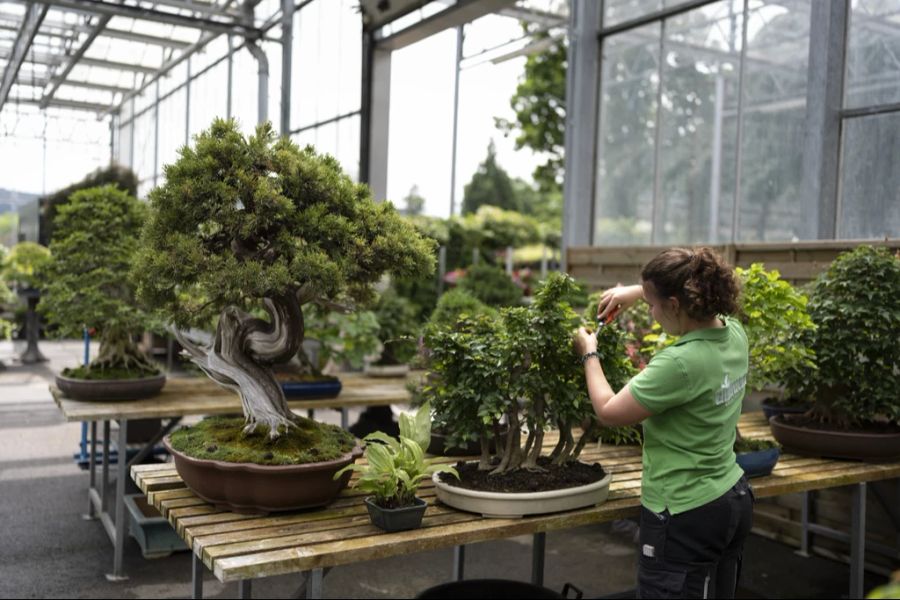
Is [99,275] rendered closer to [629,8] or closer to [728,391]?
[728,391]

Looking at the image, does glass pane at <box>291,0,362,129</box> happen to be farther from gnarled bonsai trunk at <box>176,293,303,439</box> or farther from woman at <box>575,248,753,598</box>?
woman at <box>575,248,753,598</box>

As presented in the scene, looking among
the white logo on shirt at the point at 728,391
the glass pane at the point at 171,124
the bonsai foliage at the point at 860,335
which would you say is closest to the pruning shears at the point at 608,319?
the white logo on shirt at the point at 728,391

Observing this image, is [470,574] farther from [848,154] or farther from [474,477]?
[848,154]

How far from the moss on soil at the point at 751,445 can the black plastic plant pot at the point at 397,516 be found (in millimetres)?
1285

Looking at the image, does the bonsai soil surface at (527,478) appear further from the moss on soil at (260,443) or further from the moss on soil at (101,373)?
the moss on soil at (101,373)

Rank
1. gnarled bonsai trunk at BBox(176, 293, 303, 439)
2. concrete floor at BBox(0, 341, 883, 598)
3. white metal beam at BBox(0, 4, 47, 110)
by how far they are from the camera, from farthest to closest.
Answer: white metal beam at BBox(0, 4, 47, 110) < concrete floor at BBox(0, 341, 883, 598) < gnarled bonsai trunk at BBox(176, 293, 303, 439)

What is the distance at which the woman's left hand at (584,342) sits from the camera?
93.2 inches

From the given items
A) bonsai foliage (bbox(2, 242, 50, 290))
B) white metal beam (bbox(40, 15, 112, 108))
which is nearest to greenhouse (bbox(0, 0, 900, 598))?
bonsai foliage (bbox(2, 242, 50, 290))

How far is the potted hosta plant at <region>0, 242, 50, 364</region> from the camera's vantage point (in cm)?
1001

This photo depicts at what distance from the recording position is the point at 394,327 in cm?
591

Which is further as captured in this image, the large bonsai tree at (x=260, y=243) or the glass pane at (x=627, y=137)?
the glass pane at (x=627, y=137)

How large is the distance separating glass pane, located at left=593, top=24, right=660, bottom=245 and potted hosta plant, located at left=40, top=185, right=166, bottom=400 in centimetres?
374

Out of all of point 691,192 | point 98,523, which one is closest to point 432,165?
point 691,192

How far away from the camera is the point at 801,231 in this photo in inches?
206
